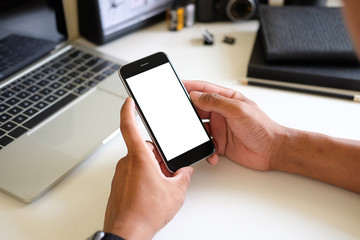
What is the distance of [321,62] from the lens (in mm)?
833

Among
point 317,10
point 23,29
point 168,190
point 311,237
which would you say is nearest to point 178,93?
point 168,190

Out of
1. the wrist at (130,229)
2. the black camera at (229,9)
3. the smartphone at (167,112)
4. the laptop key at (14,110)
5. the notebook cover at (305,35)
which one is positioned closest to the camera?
the wrist at (130,229)

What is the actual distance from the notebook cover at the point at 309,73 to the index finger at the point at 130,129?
1.21 ft

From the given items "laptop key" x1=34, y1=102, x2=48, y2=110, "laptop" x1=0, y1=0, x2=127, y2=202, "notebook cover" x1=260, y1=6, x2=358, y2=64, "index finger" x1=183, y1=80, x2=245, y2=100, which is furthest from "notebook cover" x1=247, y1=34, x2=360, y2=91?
"laptop key" x1=34, y1=102, x2=48, y2=110

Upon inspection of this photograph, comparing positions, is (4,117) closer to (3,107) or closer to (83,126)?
(3,107)

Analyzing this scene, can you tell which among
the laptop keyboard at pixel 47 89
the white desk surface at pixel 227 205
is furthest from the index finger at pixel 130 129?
the laptop keyboard at pixel 47 89

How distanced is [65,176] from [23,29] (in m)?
0.40

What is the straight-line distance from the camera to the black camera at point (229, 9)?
39.6 inches

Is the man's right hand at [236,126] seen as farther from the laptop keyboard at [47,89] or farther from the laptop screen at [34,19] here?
the laptop screen at [34,19]

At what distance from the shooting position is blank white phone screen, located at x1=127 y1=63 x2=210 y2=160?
605 mm

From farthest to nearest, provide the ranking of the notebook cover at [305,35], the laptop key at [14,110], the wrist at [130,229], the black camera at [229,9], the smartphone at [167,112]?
the black camera at [229,9] → the notebook cover at [305,35] → the laptop key at [14,110] → the smartphone at [167,112] → the wrist at [130,229]

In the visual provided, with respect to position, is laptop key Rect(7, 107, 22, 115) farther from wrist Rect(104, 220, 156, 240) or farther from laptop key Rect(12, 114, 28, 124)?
wrist Rect(104, 220, 156, 240)

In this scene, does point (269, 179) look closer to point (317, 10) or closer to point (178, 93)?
point (178, 93)

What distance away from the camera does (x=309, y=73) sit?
31.7 inches
